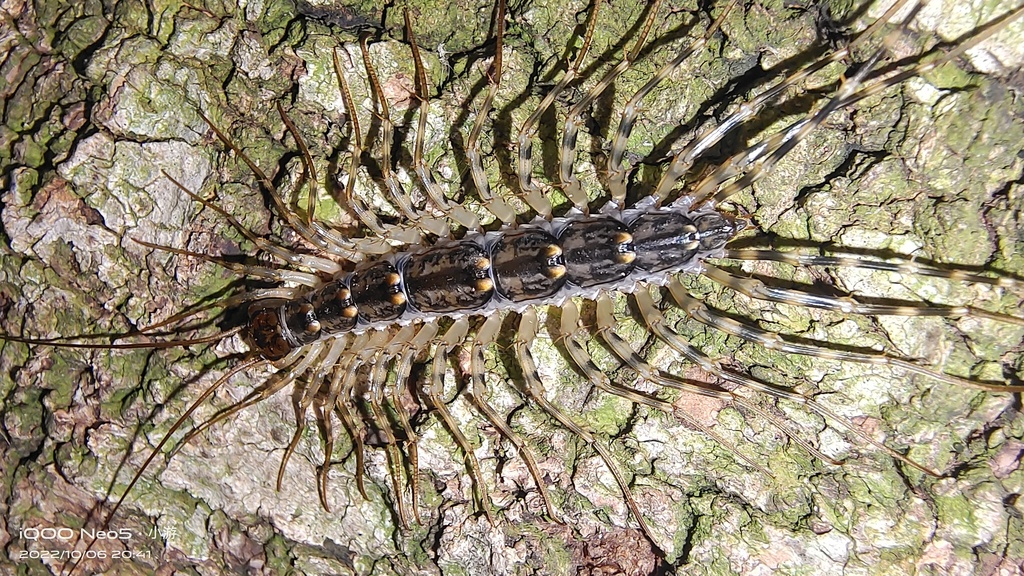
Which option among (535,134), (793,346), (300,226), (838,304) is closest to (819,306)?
(838,304)

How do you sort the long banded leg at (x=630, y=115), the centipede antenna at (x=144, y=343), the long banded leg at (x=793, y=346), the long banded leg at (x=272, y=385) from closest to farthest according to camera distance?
1. the long banded leg at (x=793, y=346)
2. the long banded leg at (x=630, y=115)
3. the centipede antenna at (x=144, y=343)
4. the long banded leg at (x=272, y=385)

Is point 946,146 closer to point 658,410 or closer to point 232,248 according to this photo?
point 658,410

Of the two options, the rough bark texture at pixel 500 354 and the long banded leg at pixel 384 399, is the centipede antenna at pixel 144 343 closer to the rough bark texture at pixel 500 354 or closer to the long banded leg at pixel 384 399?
the rough bark texture at pixel 500 354

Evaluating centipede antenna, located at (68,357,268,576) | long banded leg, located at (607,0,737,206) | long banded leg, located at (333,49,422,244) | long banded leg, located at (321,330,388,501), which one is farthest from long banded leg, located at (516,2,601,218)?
centipede antenna, located at (68,357,268,576)

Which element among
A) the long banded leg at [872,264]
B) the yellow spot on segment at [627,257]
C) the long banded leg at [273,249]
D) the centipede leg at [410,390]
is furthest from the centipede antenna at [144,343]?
the long banded leg at [872,264]

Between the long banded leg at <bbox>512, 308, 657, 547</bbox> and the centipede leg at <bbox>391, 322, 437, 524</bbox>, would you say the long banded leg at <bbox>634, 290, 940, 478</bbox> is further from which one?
the centipede leg at <bbox>391, 322, 437, 524</bbox>

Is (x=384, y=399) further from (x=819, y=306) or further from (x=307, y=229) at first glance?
(x=819, y=306)
